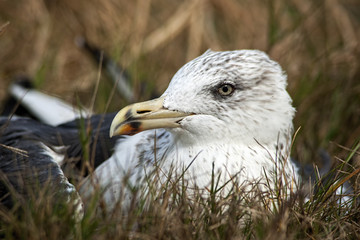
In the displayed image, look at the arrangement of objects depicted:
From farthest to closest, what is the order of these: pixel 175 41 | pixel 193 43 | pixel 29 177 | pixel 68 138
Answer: pixel 175 41 < pixel 193 43 < pixel 68 138 < pixel 29 177

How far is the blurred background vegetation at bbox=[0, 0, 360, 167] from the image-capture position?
16.5 feet

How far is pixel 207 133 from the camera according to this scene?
2910 millimetres

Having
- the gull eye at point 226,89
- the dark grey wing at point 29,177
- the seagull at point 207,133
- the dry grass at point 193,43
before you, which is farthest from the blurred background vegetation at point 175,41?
the gull eye at point 226,89

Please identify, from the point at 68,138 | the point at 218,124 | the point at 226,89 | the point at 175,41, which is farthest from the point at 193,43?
the point at 218,124

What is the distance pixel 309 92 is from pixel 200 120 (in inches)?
91.5

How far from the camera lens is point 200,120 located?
2887 millimetres

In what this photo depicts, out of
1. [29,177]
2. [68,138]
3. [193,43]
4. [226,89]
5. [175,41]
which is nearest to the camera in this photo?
[29,177]

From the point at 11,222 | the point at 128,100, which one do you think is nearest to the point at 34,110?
the point at 128,100

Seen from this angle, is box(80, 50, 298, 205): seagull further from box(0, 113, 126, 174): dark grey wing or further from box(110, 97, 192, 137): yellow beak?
box(0, 113, 126, 174): dark grey wing

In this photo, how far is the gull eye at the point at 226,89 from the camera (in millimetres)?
2953

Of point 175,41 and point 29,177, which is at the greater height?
point 175,41

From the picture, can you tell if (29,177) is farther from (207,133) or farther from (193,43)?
(193,43)

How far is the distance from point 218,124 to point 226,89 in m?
0.21

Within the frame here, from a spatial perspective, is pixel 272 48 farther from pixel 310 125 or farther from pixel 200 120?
pixel 200 120
